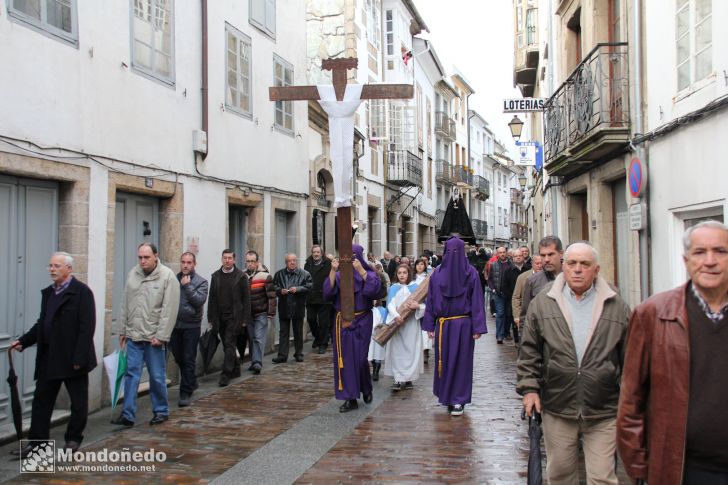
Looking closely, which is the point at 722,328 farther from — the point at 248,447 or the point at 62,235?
the point at 62,235

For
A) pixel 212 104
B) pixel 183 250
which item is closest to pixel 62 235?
pixel 183 250

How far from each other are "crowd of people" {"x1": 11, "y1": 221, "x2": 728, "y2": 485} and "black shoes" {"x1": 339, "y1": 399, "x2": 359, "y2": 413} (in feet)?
0.10

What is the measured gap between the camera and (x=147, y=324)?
7957 millimetres

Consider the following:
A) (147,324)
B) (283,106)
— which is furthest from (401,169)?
(147,324)

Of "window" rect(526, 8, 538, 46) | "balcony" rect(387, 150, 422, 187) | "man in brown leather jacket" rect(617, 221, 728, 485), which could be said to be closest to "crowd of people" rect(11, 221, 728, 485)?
"man in brown leather jacket" rect(617, 221, 728, 485)

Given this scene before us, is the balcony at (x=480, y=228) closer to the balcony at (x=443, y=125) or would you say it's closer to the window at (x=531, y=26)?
the balcony at (x=443, y=125)

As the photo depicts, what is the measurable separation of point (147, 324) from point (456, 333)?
11.4 ft

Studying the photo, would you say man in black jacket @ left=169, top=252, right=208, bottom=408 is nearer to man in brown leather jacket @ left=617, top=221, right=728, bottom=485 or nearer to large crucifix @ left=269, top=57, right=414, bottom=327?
large crucifix @ left=269, top=57, right=414, bottom=327

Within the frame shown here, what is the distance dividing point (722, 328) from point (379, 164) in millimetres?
23386

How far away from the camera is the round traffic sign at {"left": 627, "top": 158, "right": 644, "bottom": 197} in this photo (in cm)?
1034

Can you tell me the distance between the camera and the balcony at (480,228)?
52316mm

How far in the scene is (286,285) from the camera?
12953 millimetres

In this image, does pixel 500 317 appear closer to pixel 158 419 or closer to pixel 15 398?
pixel 158 419

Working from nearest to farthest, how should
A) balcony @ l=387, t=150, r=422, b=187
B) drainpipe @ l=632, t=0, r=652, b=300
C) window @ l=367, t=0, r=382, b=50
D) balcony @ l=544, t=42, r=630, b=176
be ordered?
drainpipe @ l=632, t=0, r=652, b=300
balcony @ l=544, t=42, r=630, b=176
window @ l=367, t=0, r=382, b=50
balcony @ l=387, t=150, r=422, b=187
